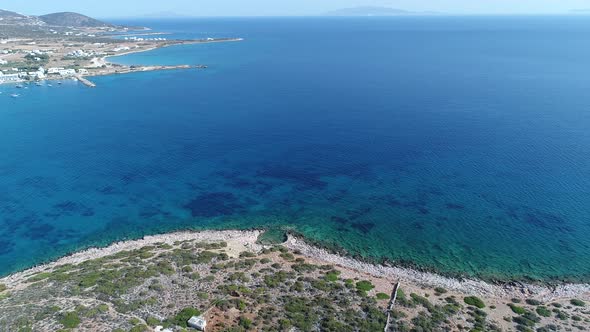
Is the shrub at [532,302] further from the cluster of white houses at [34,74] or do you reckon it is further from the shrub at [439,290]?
the cluster of white houses at [34,74]

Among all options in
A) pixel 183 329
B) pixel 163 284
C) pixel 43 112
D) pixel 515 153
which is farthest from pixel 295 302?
pixel 43 112

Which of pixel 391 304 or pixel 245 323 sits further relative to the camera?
pixel 391 304

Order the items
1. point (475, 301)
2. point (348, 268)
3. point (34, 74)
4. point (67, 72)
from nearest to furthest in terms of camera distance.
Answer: point (475, 301) < point (348, 268) < point (34, 74) < point (67, 72)

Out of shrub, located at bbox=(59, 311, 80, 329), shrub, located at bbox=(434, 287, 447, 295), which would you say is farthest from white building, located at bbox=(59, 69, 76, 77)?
shrub, located at bbox=(434, 287, 447, 295)

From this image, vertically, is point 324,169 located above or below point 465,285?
above

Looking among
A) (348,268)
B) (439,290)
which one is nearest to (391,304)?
(439,290)

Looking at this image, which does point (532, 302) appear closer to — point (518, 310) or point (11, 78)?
point (518, 310)

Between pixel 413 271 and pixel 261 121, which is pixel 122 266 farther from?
pixel 261 121

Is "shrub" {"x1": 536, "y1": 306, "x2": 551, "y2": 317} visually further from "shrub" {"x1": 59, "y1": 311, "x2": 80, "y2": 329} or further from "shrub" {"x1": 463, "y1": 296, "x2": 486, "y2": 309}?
"shrub" {"x1": 59, "y1": 311, "x2": 80, "y2": 329}
